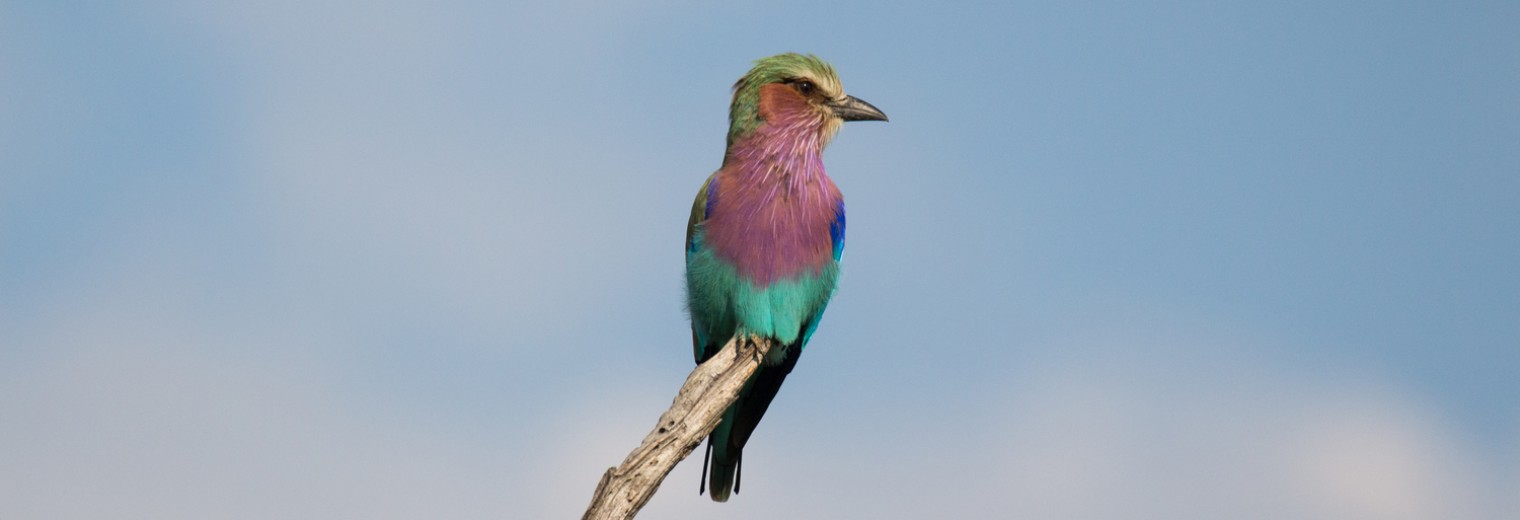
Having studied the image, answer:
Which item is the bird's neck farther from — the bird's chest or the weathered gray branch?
the weathered gray branch

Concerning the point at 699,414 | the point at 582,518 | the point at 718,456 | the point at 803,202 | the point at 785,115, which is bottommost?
the point at 582,518

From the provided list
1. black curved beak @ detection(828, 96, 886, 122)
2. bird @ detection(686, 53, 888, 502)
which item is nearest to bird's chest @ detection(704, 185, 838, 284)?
bird @ detection(686, 53, 888, 502)

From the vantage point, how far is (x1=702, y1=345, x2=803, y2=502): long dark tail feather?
8602 millimetres

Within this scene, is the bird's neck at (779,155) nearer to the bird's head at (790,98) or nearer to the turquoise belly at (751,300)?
the bird's head at (790,98)

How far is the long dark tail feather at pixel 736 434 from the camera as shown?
339 inches

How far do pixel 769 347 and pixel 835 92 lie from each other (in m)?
1.56

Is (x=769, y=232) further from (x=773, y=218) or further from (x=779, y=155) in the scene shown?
(x=779, y=155)

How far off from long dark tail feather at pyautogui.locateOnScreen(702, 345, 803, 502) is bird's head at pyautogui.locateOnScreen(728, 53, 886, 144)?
1498 mm

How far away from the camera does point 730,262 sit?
26.0 ft

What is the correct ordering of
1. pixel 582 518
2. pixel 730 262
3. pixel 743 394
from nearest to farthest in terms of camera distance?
pixel 582 518 → pixel 730 262 → pixel 743 394

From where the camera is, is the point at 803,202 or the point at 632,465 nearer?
the point at 632,465

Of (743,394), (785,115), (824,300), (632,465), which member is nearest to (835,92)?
(785,115)

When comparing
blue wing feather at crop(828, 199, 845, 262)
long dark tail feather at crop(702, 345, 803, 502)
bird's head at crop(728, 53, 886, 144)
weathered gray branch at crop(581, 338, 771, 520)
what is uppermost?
bird's head at crop(728, 53, 886, 144)

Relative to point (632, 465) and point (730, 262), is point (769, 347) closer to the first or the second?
point (730, 262)
